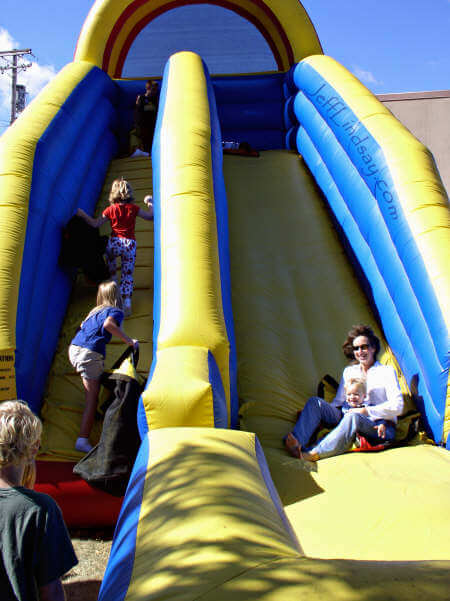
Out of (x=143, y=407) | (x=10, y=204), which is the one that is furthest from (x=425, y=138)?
(x=143, y=407)

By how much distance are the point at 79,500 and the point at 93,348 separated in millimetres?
773

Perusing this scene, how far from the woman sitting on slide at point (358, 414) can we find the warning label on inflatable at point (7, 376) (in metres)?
1.37

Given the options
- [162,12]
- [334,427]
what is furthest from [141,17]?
[334,427]

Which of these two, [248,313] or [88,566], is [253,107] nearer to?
[248,313]

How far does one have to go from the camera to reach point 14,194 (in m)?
3.19

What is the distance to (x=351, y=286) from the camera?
4117 mm

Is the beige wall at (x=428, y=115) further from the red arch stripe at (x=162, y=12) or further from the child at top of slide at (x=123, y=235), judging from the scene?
the child at top of slide at (x=123, y=235)

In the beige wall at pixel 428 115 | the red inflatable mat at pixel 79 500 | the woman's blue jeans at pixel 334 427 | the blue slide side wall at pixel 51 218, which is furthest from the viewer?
the beige wall at pixel 428 115

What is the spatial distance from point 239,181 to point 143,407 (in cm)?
350

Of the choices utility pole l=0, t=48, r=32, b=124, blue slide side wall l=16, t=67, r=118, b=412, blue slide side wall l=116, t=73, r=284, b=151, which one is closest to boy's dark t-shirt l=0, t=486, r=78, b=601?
blue slide side wall l=16, t=67, r=118, b=412

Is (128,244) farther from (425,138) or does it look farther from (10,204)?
(425,138)

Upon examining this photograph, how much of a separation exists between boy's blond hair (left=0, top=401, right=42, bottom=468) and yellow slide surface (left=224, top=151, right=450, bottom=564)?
103 centimetres

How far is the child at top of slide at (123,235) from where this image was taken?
12.4ft

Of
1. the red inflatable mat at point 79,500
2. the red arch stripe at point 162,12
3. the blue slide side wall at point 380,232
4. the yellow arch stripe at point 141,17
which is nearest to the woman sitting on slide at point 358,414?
the blue slide side wall at point 380,232
